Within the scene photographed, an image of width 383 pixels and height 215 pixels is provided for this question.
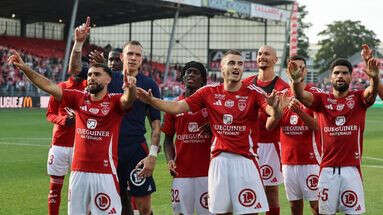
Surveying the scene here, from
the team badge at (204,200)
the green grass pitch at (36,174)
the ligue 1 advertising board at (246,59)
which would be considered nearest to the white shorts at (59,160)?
the green grass pitch at (36,174)

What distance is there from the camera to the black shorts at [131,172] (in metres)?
8.00

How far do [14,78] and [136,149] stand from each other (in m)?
33.0

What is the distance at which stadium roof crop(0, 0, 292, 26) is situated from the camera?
45.8 metres

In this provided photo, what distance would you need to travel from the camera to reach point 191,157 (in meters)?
8.09

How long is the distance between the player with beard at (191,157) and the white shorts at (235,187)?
0.78m

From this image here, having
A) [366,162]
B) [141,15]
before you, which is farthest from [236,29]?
[366,162]

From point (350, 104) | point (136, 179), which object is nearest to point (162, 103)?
point (136, 179)

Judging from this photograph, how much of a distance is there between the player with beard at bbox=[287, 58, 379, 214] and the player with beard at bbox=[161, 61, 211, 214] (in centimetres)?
119

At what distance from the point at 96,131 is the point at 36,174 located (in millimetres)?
7655

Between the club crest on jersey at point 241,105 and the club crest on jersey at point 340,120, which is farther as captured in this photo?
the club crest on jersey at point 340,120

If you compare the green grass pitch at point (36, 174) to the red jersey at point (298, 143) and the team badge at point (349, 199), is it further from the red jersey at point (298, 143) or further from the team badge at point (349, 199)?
the team badge at point (349, 199)

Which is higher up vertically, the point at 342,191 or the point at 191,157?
the point at 191,157

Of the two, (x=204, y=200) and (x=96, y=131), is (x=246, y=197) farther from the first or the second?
(x=96, y=131)

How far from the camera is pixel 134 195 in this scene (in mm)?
8070
